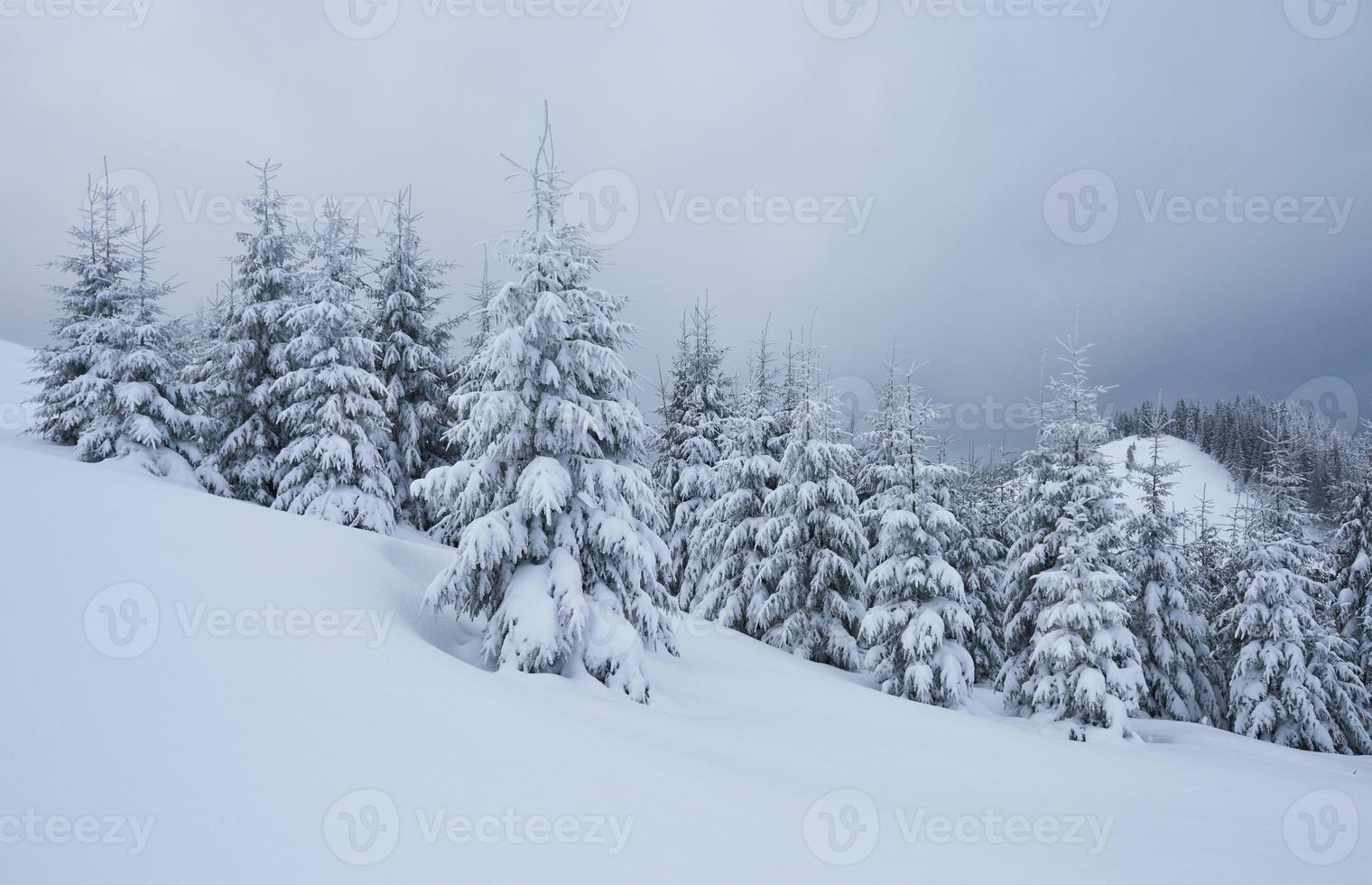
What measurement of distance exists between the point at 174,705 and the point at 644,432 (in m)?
7.41

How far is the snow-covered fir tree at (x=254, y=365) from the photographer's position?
21109 millimetres

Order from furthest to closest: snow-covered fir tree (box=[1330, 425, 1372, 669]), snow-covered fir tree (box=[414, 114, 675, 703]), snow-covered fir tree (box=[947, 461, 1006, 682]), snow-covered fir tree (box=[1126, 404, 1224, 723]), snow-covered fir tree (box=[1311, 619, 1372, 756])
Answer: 1. snow-covered fir tree (box=[1330, 425, 1372, 669])
2. snow-covered fir tree (box=[947, 461, 1006, 682])
3. snow-covered fir tree (box=[1126, 404, 1224, 723])
4. snow-covered fir tree (box=[1311, 619, 1372, 756])
5. snow-covered fir tree (box=[414, 114, 675, 703])

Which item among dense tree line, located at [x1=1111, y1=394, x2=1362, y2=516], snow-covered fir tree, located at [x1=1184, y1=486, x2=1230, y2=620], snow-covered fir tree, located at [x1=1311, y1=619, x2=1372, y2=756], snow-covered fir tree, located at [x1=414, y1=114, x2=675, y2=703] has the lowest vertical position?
snow-covered fir tree, located at [x1=1311, y1=619, x2=1372, y2=756]

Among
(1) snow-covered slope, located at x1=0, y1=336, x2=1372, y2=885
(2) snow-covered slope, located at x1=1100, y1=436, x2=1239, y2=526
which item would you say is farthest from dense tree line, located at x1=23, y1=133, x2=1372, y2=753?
(2) snow-covered slope, located at x1=1100, y1=436, x2=1239, y2=526

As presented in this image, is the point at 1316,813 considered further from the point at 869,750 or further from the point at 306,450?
the point at 306,450

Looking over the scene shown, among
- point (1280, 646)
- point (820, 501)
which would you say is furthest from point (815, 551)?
point (1280, 646)

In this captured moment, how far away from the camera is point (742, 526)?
75.3 ft

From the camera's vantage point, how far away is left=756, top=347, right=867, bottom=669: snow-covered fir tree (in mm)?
19906

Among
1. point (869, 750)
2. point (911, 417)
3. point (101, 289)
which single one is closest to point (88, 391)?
point (101, 289)

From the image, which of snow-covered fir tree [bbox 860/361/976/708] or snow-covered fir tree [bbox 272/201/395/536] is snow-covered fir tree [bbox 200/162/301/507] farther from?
snow-covered fir tree [bbox 860/361/976/708]

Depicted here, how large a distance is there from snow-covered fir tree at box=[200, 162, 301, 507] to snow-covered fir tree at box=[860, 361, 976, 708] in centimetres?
1945

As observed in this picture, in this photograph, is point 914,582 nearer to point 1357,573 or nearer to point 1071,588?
point 1071,588

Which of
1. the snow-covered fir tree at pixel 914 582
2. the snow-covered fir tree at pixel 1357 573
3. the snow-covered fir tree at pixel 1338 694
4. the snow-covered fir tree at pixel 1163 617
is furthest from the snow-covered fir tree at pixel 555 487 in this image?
the snow-covered fir tree at pixel 1357 573

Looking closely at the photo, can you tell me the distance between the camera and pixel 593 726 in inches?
308
